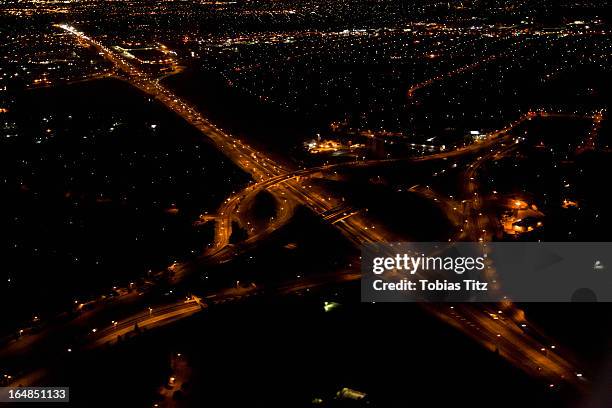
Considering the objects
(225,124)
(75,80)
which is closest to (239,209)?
(225,124)

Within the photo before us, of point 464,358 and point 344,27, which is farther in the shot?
point 344,27

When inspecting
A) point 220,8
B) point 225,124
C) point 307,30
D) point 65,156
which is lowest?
point 65,156

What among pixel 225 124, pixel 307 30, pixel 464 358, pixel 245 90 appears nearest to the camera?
pixel 464 358

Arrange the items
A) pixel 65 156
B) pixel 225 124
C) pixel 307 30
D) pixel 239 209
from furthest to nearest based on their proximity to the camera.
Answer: pixel 307 30, pixel 225 124, pixel 65 156, pixel 239 209

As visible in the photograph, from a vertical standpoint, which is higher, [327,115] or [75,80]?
[75,80]

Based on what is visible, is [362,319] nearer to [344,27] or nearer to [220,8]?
[344,27]

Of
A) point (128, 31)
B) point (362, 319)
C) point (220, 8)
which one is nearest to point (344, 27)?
point (128, 31)
